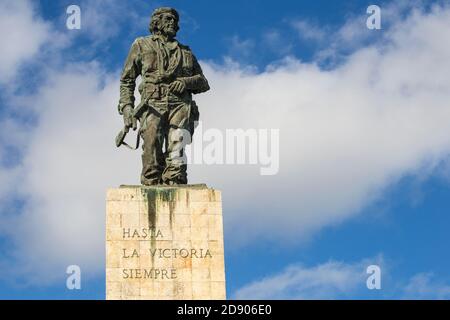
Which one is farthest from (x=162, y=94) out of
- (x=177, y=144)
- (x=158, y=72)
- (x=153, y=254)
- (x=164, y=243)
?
(x=153, y=254)

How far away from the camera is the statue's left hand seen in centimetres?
3391

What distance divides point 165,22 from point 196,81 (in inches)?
79.7

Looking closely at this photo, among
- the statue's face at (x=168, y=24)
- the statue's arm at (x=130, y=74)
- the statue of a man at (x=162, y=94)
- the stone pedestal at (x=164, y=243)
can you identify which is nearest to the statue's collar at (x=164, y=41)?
the statue of a man at (x=162, y=94)

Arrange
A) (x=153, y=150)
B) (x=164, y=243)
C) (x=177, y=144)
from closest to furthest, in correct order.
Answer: (x=164, y=243) < (x=153, y=150) < (x=177, y=144)

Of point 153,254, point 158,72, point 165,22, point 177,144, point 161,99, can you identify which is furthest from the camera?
point 165,22

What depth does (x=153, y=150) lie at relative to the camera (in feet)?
109

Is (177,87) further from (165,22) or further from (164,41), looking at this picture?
(165,22)

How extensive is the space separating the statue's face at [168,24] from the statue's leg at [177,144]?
2.28 metres

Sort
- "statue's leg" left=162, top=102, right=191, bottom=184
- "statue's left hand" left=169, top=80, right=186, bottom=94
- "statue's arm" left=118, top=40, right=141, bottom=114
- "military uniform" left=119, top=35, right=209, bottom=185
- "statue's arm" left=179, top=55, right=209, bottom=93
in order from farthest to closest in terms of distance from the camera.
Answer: "statue's arm" left=118, top=40, right=141, bottom=114 < "statue's arm" left=179, top=55, right=209, bottom=93 < "statue's left hand" left=169, top=80, right=186, bottom=94 < "military uniform" left=119, top=35, right=209, bottom=185 < "statue's leg" left=162, top=102, right=191, bottom=184

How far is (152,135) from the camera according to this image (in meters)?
33.4

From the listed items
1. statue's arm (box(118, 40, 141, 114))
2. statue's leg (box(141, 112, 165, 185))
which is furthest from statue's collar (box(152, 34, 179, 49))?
statue's leg (box(141, 112, 165, 185))

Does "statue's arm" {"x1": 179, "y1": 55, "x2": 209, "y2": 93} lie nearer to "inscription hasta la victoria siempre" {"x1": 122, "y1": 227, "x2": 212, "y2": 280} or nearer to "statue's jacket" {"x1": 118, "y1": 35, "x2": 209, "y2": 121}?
"statue's jacket" {"x1": 118, "y1": 35, "x2": 209, "y2": 121}
